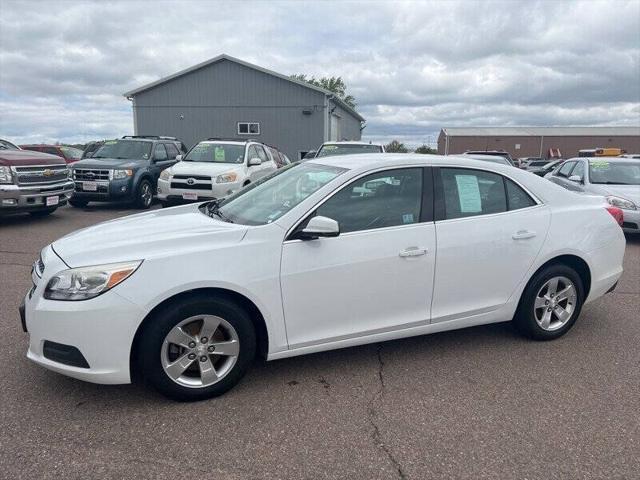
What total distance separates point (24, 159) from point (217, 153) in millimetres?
4121

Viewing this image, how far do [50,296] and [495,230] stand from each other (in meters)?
3.15

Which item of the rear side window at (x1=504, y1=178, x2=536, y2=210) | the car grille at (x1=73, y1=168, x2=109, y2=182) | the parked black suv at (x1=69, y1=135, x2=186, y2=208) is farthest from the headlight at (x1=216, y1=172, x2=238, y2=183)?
the rear side window at (x1=504, y1=178, x2=536, y2=210)

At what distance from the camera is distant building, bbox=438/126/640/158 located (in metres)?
65.8

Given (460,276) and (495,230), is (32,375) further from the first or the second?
(495,230)

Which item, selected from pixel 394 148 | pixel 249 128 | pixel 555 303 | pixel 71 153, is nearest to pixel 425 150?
pixel 394 148

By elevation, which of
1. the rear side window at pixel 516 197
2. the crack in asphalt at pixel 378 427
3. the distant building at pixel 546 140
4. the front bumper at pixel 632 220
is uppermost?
the distant building at pixel 546 140

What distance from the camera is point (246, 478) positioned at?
2.46 m

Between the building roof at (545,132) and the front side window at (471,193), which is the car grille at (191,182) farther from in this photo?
the building roof at (545,132)

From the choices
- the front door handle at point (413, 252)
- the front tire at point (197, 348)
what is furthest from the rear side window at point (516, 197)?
the front tire at point (197, 348)

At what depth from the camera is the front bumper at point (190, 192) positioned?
10.5 metres

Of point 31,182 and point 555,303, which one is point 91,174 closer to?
point 31,182

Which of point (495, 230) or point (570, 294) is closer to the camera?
point (495, 230)

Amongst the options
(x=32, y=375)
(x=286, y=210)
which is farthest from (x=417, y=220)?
(x=32, y=375)

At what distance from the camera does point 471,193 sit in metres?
3.86
